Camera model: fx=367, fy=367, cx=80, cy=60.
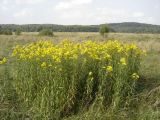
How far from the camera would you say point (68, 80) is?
6.77 m

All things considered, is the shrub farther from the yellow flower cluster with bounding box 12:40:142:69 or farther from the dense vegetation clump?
the dense vegetation clump

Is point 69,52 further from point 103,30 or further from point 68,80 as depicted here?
point 103,30

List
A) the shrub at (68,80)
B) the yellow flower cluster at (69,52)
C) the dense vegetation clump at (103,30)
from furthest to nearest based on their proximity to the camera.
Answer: the dense vegetation clump at (103,30)
the yellow flower cluster at (69,52)
the shrub at (68,80)

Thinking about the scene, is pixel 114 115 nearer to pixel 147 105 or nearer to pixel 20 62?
pixel 147 105

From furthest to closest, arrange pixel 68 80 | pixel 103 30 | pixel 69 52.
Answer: pixel 103 30, pixel 69 52, pixel 68 80

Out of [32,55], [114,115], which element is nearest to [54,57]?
[32,55]

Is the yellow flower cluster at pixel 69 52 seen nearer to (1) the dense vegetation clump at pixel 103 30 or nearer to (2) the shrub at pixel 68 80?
(2) the shrub at pixel 68 80

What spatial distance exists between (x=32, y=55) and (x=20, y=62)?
448 millimetres

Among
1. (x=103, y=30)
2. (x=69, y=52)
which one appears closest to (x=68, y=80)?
(x=69, y=52)

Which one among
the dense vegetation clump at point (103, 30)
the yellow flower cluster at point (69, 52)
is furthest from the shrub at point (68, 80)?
the dense vegetation clump at point (103, 30)

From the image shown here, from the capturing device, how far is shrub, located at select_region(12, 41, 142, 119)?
6531 millimetres

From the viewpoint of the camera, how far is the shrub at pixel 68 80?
257 inches

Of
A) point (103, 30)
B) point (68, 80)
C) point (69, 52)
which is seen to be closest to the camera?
point (68, 80)

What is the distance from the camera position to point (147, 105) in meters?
6.88
